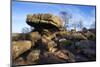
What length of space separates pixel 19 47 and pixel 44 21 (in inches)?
16.7

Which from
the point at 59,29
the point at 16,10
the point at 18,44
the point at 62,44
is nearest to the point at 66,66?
the point at 62,44

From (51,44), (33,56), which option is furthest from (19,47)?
(51,44)

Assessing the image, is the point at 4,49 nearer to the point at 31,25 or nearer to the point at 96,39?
the point at 31,25

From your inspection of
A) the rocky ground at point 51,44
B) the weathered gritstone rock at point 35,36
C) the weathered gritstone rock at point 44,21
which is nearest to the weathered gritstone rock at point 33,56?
the rocky ground at point 51,44

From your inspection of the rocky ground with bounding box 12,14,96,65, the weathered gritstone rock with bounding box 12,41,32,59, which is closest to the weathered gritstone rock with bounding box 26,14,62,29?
the rocky ground with bounding box 12,14,96,65

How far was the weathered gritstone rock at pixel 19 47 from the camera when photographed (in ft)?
8.20

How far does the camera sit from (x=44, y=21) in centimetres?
264

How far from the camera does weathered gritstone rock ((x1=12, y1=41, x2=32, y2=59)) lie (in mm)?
2498

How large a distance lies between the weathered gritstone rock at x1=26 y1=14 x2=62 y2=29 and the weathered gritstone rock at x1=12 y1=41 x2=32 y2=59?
23 cm

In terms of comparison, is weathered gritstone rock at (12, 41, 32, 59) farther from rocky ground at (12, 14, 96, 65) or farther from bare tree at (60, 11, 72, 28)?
bare tree at (60, 11, 72, 28)

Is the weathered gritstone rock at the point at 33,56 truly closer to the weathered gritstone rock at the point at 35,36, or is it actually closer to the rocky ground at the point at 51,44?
the rocky ground at the point at 51,44

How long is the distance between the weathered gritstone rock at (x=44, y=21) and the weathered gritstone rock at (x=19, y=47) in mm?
234

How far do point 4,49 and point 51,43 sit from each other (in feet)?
1.84

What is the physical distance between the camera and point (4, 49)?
2.46 metres
